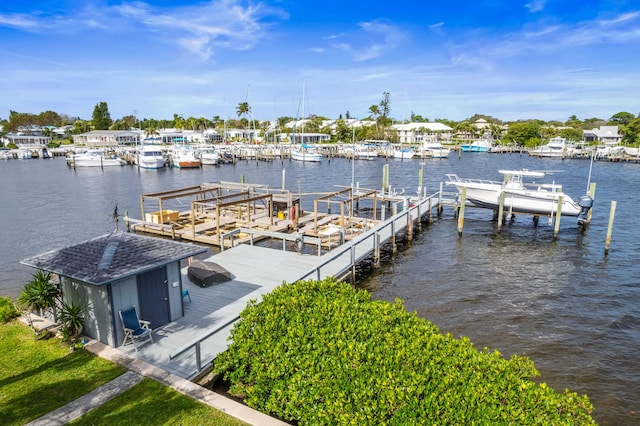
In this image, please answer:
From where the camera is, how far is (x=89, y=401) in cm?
813

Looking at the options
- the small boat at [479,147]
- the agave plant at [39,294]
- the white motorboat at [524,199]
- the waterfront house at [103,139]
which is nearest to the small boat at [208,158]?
the waterfront house at [103,139]

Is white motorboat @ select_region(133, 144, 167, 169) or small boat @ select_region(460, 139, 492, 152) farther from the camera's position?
small boat @ select_region(460, 139, 492, 152)

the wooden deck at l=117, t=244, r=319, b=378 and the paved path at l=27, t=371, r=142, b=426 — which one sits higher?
the paved path at l=27, t=371, r=142, b=426

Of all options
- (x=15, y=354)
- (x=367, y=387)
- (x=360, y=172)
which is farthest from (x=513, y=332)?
(x=360, y=172)

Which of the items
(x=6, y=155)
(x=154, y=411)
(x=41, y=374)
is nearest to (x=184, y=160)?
(x=6, y=155)

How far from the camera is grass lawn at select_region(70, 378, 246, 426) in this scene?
7.48 m

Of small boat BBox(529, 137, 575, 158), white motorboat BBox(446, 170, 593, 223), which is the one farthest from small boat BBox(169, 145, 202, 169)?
small boat BBox(529, 137, 575, 158)

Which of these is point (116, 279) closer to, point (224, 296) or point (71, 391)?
point (71, 391)

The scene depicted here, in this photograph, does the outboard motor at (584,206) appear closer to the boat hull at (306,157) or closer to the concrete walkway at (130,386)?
the concrete walkway at (130,386)

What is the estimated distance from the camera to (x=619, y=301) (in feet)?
60.3

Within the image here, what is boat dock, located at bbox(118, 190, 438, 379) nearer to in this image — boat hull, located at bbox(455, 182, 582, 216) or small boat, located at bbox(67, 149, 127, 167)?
boat hull, located at bbox(455, 182, 582, 216)

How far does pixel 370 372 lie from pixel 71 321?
8252mm

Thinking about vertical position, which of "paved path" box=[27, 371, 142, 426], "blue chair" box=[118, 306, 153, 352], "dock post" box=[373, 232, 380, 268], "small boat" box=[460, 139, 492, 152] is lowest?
"dock post" box=[373, 232, 380, 268]

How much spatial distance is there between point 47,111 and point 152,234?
179439mm
